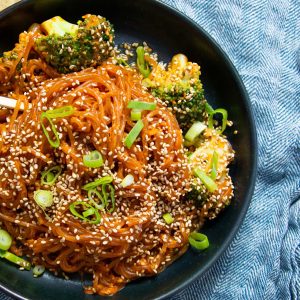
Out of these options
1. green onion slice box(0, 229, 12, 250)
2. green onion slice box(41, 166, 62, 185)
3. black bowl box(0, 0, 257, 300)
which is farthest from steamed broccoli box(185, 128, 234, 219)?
green onion slice box(0, 229, 12, 250)

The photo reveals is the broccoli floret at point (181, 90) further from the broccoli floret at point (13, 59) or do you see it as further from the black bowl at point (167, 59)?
the broccoli floret at point (13, 59)

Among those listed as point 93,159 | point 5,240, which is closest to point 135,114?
point 93,159

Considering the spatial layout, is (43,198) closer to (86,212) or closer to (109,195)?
(86,212)

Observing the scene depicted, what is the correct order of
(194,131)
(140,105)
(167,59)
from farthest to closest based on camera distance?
(167,59), (194,131), (140,105)

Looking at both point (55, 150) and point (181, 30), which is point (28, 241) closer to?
point (55, 150)

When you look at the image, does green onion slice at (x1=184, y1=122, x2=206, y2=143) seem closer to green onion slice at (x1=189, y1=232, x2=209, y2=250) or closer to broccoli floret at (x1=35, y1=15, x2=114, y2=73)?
green onion slice at (x1=189, y1=232, x2=209, y2=250)

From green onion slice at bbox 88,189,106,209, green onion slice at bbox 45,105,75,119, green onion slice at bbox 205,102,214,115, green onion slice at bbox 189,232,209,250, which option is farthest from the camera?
green onion slice at bbox 205,102,214,115
